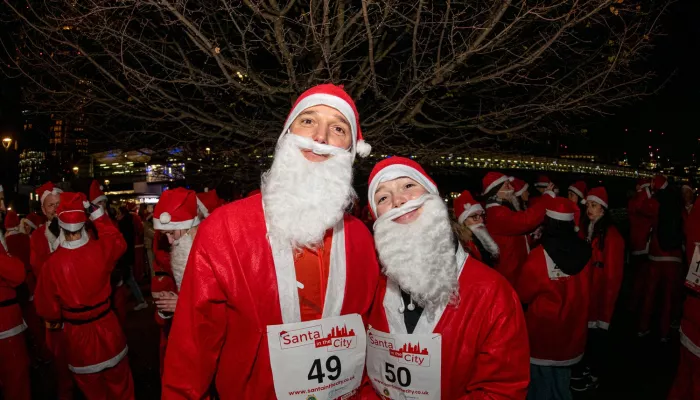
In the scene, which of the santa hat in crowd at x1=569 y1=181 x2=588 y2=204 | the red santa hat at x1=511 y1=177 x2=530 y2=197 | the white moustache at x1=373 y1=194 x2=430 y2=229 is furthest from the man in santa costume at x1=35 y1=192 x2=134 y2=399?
the santa hat in crowd at x1=569 y1=181 x2=588 y2=204

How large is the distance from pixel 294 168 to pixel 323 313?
0.76 meters

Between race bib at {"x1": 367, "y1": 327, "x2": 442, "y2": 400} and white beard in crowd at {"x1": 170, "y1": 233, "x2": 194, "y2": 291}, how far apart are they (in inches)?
93.7

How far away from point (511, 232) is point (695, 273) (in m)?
1.98

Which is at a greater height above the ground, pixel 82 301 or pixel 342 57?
pixel 342 57

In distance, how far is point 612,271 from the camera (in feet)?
15.5

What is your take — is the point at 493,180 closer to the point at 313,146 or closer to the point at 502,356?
the point at 502,356

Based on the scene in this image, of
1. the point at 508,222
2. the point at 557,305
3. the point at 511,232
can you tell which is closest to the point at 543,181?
the point at 511,232

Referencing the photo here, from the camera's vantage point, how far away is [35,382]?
19.4 feet

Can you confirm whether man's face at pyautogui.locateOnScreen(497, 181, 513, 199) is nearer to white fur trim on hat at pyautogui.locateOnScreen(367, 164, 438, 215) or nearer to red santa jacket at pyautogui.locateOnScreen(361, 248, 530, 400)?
white fur trim on hat at pyautogui.locateOnScreen(367, 164, 438, 215)

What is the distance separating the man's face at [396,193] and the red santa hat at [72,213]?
354 cm

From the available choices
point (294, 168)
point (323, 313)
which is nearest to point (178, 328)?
point (323, 313)

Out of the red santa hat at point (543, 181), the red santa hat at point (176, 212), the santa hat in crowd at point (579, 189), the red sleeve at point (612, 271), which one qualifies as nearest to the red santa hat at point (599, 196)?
the red sleeve at point (612, 271)

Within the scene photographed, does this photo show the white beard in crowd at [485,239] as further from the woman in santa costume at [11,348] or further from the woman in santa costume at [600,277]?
the woman in santa costume at [11,348]

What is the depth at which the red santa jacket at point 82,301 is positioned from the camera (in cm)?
418
